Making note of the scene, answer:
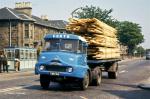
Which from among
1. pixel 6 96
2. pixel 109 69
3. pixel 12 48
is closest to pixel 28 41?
pixel 12 48

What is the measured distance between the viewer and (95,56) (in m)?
20.7

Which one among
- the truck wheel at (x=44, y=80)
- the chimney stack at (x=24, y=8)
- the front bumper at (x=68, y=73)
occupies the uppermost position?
the chimney stack at (x=24, y=8)

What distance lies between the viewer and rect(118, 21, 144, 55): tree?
171 metres

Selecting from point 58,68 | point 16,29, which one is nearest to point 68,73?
point 58,68

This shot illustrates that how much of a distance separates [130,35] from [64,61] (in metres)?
157

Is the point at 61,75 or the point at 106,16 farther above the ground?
the point at 106,16

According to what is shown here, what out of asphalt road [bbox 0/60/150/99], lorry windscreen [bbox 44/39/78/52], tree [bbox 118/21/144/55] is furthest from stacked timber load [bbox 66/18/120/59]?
tree [bbox 118/21/144/55]

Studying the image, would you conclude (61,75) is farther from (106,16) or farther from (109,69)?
(106,16)

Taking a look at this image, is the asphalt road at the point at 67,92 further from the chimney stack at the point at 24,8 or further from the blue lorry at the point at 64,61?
the chimney stack at the point at 24,8

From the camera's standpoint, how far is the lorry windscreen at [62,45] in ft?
59.9

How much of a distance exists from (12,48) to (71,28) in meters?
25.8

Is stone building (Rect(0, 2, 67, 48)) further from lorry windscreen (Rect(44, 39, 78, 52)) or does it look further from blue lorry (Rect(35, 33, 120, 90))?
lorry windscreen (Rect(44, 39, 78, 52))

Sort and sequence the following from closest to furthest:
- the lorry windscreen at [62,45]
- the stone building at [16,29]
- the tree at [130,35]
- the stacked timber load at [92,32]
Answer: the lorry windscreen at [62,45] < the stacked timber load at [92,32] < the stone building at [16,29] < the tree at [130,35]

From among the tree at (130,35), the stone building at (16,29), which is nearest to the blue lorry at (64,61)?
the stone building at (16,29)
